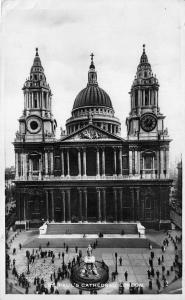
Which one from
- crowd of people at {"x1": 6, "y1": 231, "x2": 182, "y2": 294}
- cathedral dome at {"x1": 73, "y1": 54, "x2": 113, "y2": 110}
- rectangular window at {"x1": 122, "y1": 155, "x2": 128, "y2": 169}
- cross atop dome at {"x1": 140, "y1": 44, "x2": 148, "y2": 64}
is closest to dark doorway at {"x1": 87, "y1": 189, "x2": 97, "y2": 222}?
rectangular window at {"x1": 122, "y1": 155, "x2": 128, "y2": 169}

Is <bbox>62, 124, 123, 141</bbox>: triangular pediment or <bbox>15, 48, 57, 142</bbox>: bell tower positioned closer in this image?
<bbox>15, 48, 57, 142</bbox>: bell tower

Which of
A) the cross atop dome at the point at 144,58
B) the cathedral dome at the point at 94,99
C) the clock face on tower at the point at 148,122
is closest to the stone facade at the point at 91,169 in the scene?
the clock face on tower at the point at 148,122

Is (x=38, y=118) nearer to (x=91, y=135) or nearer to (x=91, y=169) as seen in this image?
(x=91, y=135)

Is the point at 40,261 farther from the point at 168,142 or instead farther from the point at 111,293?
the point at 168,142

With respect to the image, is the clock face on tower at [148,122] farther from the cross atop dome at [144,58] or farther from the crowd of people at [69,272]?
the crowd of people at [69,272]

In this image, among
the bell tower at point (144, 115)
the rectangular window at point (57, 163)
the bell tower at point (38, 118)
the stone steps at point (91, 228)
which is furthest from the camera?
the rectangular window at point (57, 163)

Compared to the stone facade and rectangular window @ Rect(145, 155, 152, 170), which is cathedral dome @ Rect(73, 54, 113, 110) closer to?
the stone facade

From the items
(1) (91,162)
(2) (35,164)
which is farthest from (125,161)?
(2) (35,164)
